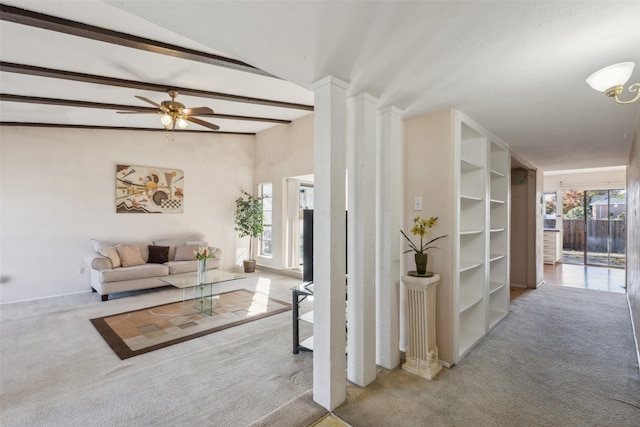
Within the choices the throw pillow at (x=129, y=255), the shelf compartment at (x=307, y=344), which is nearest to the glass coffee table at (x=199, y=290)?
the throw pillow at (x=129, y=255)

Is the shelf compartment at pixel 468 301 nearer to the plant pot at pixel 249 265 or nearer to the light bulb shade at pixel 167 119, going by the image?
the light bulb shade at pixel 167 119

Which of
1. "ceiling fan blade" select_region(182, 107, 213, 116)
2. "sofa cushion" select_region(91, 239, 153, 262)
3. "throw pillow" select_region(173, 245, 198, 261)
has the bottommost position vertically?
"throw pillow" select_region(173, 245, 198, 261)

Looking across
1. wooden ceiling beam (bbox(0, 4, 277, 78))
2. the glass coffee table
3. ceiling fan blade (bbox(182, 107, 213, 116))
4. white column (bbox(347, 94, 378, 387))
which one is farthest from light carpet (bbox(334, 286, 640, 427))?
ceiling fan blade (bbox(182, 107, 213, 116))

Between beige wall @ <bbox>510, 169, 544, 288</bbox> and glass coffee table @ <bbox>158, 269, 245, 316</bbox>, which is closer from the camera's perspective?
glass coffee table @ <bbox>158, 269, 245, 316</bbox>

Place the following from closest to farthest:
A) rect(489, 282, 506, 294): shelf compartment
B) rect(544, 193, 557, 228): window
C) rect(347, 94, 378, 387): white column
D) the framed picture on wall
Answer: rect(347, 94, 378, 387): white column, rect(489, 282, 506, 294): shelf compartment, the framed picture on wall, rect(544, 193, 557, 228): window

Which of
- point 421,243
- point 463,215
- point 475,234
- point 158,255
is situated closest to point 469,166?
point 463,215

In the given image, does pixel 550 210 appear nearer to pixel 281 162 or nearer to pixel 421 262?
pixel 281 162

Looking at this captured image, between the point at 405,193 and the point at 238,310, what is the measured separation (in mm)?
2704

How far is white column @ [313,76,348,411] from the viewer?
1939mm

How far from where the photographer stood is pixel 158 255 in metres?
5.30

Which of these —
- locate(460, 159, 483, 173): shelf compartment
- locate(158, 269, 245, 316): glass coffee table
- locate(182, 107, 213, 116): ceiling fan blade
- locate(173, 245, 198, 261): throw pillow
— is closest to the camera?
locate(460, 159, 483, 173): shelf compartment

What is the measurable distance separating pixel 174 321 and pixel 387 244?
2799 millimetres

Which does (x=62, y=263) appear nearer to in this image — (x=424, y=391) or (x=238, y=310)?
(x=238, y=310)

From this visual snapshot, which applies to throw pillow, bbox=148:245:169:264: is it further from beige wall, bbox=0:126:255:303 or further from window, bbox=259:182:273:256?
window, bbox=259:182:273:256
